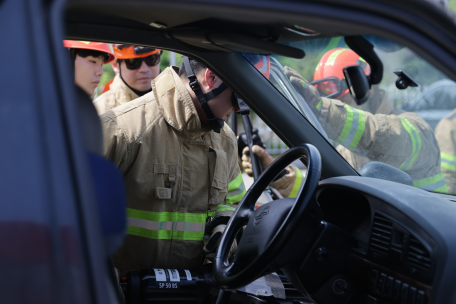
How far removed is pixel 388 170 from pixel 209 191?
0.97 m

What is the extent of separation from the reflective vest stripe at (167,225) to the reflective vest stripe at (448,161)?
3.84ft

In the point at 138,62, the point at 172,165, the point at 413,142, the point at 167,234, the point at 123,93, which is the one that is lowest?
the point at 167,234

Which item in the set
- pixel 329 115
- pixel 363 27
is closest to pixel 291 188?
pixel 329 115

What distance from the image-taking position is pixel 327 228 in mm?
1423

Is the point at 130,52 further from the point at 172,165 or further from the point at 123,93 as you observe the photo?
the point at 172,165

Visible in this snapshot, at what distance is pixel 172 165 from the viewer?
7.41 ft

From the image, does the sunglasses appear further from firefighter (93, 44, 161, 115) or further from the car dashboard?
the car dashboard

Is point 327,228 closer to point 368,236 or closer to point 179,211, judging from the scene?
point 368,236

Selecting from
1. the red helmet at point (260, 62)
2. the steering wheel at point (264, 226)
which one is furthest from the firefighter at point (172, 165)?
the steering wheel at point (264, 226)

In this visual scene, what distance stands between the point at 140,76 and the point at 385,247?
3115 millimetres

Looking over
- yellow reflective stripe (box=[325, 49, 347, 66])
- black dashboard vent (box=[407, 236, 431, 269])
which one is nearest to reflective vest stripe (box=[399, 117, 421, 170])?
yellow reflective stripe (box=[325, 49, 347, 66])

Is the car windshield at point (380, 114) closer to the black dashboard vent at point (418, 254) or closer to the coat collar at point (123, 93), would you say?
the black dashboard vent at point (418, 254)

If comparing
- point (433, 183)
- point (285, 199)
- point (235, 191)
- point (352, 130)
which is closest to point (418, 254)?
point (285, 199)

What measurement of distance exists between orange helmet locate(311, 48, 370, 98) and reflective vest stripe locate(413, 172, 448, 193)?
0.42m
